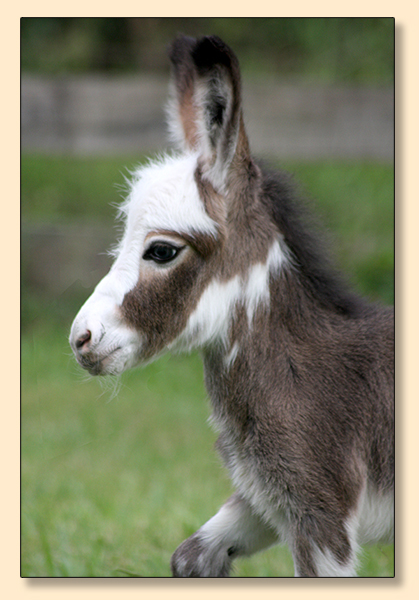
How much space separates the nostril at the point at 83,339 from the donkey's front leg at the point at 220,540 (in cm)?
71

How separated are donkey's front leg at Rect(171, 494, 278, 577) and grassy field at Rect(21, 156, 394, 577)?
594mm

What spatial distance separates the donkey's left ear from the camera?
186 centimetres

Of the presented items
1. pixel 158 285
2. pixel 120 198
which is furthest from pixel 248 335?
pixel 120 198

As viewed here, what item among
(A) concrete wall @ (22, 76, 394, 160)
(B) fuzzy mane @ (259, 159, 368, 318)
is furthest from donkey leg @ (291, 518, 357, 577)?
(A) concrete wall @ (22, 76, 394, 160)

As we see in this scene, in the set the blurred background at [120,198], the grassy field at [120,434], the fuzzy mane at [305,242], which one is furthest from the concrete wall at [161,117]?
the fuzzy mane at [305,242]

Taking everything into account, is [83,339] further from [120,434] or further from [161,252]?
[120,434]

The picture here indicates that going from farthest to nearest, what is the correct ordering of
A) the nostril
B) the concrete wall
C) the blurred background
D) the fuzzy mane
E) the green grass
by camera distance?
1. the concrete wall
2. the blurred background
3. the green grass
4. the fuzzy mane
5. the nostril

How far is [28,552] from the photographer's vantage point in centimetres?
296

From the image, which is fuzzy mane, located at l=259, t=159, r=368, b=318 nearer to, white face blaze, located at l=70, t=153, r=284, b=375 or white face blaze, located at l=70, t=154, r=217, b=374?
white face blaze, located at l=70, t=153, r=284, b=375

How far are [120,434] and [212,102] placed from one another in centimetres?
295

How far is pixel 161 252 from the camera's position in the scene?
1909 mm

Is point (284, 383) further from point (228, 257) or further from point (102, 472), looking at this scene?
point (102, 472)

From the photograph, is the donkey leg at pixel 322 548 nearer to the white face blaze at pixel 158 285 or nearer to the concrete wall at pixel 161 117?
the white face blaze at pixel 158 285

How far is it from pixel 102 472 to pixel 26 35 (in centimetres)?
247
